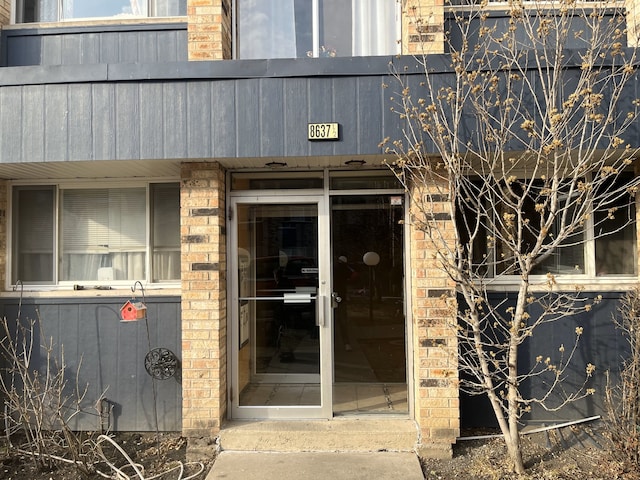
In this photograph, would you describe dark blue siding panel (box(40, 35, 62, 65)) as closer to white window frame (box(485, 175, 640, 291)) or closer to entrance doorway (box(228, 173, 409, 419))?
entrance doorway (box(228, 173, 409, 419))

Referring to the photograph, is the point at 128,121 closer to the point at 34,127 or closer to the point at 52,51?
the point at 34,127

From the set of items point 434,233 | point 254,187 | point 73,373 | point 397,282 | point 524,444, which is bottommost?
point 524,444

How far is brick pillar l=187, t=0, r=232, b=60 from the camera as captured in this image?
4.21m

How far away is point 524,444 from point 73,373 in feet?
15.2

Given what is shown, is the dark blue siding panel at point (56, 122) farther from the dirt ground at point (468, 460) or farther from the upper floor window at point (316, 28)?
the dirt ground at point (468, 460)

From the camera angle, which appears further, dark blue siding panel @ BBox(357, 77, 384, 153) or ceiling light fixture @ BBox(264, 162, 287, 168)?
ceiling light fixture @ BBox(264, 162, 287, 168)

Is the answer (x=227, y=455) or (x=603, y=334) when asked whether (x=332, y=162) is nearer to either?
(x=227, y=455)

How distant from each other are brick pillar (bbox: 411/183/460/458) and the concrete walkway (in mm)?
314

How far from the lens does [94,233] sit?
16.2 feet

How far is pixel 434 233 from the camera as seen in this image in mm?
4078

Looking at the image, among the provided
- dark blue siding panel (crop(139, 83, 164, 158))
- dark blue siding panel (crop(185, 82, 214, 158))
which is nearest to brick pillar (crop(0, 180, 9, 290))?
dark blue siding panel (crop(139, 83, 164, 158))

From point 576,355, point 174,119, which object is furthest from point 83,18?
point 576,355

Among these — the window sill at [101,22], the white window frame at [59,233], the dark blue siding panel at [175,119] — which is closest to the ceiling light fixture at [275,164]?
the dark blue siding panel at [175,119]

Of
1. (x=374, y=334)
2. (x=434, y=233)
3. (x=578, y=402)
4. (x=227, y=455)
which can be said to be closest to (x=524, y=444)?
(x=578, y=402)
